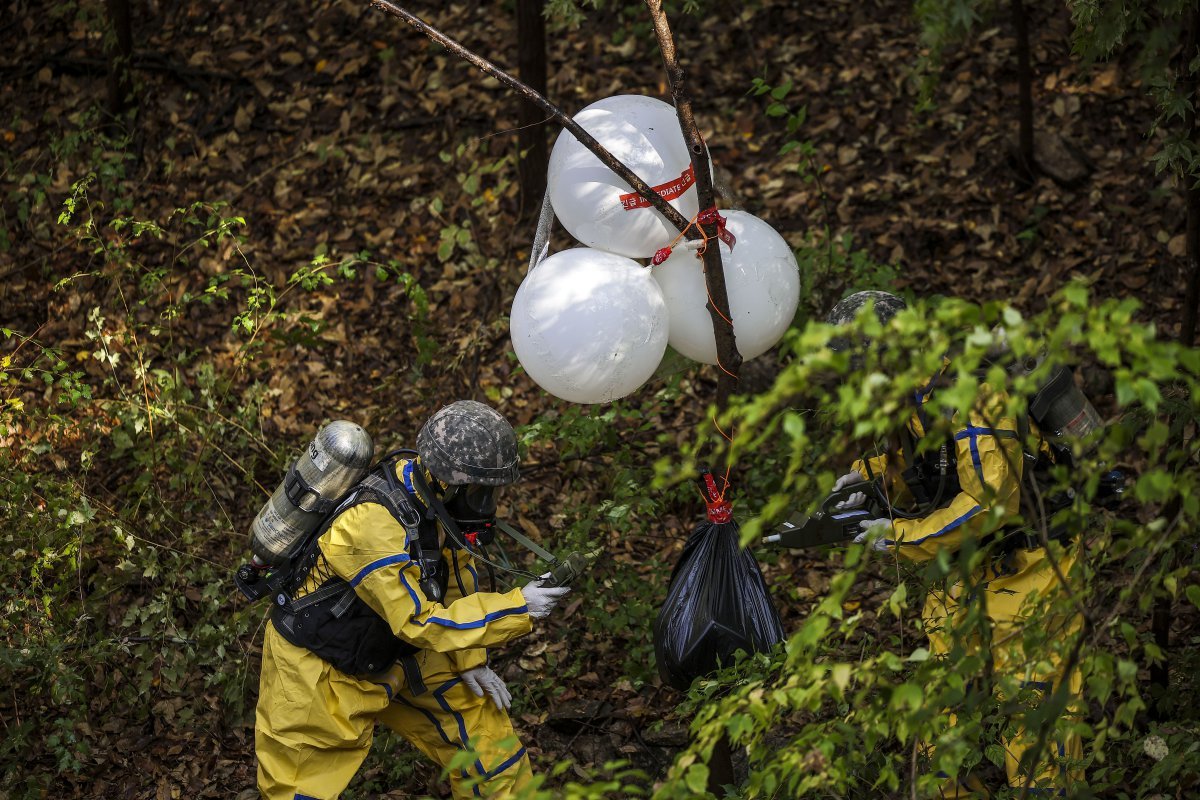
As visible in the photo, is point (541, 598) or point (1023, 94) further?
point (1023, 94)

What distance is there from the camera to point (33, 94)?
365 inches

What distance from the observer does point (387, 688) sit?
4.23m

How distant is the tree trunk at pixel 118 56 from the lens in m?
8.65

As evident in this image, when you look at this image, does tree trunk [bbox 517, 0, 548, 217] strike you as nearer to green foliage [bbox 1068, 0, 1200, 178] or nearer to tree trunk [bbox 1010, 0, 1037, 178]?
tree trunk [bbox 1010, 0, 1037, 178]

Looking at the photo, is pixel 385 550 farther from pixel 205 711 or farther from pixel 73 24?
pixel 73 24

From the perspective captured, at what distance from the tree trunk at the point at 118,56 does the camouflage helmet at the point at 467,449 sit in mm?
6088

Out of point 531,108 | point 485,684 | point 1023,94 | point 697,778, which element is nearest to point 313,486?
point 485,684

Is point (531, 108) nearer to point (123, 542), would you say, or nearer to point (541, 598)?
point (123, 542)

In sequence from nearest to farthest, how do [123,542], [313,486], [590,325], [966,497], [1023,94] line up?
[590,325]
[966,497]
[313,486]
[123,542]
[1023,94]

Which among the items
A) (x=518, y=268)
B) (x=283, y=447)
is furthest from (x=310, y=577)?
(x=518, y=268)

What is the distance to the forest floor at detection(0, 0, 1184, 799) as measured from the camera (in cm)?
606

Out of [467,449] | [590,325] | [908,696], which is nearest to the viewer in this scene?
[908,696]

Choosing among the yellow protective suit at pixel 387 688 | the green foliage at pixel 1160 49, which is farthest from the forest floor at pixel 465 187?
the green foliage at pixel 1160 49

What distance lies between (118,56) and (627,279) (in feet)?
22.7
